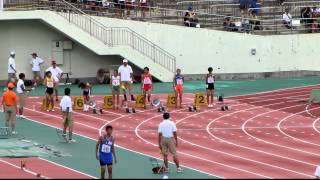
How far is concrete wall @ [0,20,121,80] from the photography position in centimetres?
4119

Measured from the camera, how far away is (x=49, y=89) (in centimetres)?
3189

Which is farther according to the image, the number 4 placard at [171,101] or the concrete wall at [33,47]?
the concrete wall at [33,47]

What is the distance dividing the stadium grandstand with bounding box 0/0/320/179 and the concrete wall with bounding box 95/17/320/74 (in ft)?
0.15

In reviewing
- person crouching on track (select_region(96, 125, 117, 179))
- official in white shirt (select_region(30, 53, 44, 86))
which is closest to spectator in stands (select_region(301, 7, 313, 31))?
official in white shirt (select_region(30, 53, 44, 86))

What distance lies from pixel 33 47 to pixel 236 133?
14.6 metres

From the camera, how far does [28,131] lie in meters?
29.0

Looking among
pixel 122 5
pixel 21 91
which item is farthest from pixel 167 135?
pixel 122 5

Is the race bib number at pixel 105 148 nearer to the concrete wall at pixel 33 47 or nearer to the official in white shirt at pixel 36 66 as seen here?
the official in white shirt at pixel 36 66

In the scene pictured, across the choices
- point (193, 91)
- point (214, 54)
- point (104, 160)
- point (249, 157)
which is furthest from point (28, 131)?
point (214, 54)

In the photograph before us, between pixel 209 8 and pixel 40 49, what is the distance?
9.23 m

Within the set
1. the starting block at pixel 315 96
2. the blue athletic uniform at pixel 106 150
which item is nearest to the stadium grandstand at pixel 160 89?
the blue athletic uniform at pixel 106 150

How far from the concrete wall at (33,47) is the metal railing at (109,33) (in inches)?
31.3

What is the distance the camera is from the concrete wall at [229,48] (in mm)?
43125

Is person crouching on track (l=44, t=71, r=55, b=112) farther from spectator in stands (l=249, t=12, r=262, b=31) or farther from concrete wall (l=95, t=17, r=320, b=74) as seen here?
spectator in stands (l=249, t=12, r=262, b=31)
